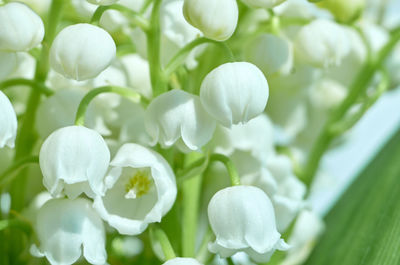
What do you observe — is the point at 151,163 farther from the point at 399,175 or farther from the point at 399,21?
the point at 399,21

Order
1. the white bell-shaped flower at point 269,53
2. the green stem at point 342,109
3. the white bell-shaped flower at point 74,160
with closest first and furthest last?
1. the white bell-shaped flower at point 74,160
2. the white bell-shaped flower at point 269,53
3. the green stem at point 342,109

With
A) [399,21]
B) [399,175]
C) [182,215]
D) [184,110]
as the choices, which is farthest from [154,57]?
[399,21]

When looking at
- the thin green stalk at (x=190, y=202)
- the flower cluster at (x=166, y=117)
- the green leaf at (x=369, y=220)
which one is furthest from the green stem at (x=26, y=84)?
the green leaf at (x=369, y=220)

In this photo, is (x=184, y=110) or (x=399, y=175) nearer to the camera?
(x=184, y=110)

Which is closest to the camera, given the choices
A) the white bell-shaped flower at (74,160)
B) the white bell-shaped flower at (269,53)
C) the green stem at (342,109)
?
the white bell-shaped flower at (74,160)

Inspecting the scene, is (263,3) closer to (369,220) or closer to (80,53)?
(80,53)

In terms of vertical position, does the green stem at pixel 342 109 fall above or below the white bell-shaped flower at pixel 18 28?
below

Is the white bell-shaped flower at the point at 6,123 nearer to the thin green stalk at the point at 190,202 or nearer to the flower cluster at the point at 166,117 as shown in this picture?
the flower cluster at the point at 166,117
